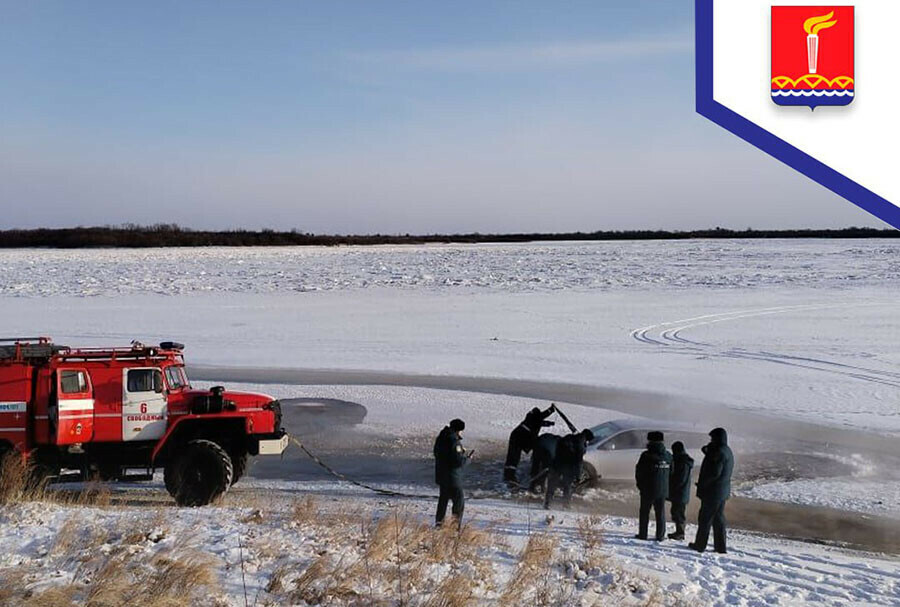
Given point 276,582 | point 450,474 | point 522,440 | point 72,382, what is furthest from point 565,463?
point 72,382

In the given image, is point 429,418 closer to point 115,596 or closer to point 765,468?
point 765,468

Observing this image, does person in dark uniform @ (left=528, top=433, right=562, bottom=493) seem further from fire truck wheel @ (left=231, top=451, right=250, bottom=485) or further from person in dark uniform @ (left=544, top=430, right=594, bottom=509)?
fire truck wheel @ (left=231, top=451, right=250, bottom=485)

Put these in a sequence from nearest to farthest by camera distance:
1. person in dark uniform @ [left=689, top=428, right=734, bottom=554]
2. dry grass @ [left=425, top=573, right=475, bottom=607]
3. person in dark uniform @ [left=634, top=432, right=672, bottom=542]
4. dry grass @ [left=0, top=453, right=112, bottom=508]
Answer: dry grass @ [left=425, top=573, right=475, bottom=607] < person in dark uniform @ [left=689, top=428, right=734, bottom=554] < person in dark uniform @ [left=634, top=432, right=672, bottom=542] < dry grass @ [left=0, top=453, right=112, bottom=508]

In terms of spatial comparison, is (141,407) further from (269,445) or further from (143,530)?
(143,530)

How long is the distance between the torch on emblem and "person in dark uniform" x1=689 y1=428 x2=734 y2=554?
439 cm

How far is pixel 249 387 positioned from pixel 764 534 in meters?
13.6

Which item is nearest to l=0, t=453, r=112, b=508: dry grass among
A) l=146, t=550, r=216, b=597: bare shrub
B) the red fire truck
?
the red fire truck

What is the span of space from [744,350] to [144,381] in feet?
64.5

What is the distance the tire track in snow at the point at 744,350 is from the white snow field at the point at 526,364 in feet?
0.38

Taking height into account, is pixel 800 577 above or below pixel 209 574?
below

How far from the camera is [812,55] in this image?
7758 millimetres

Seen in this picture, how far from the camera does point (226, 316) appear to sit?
3681 centimetres

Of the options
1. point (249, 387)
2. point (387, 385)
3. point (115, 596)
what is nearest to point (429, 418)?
point (387, 385)

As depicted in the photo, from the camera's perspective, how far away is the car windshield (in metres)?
14.4
